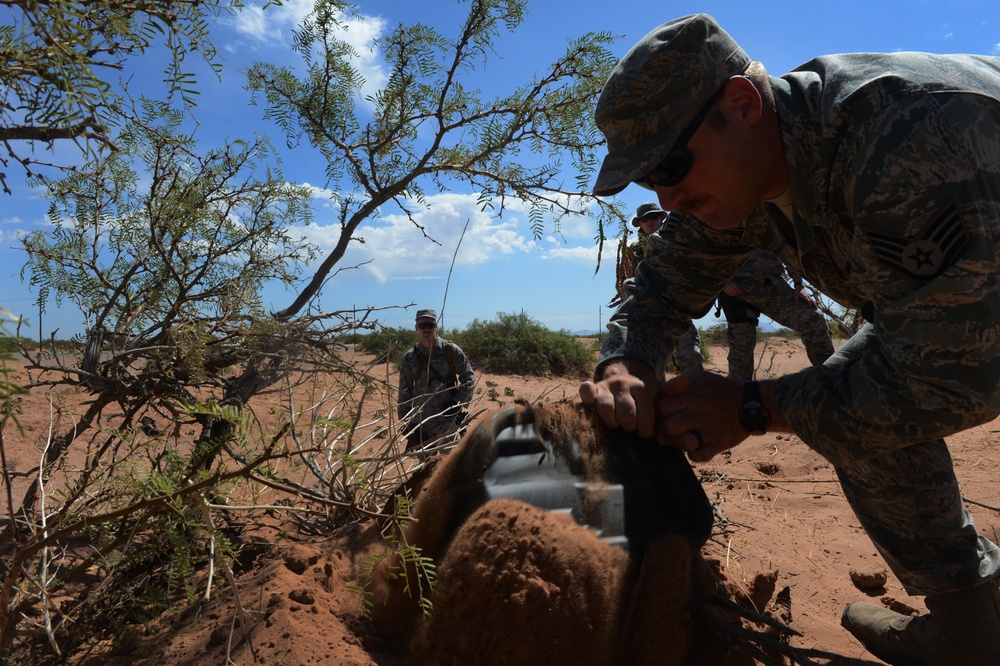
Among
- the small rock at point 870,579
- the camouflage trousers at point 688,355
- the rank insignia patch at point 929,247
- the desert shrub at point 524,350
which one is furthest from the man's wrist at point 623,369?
the desert shrub at point 524,350

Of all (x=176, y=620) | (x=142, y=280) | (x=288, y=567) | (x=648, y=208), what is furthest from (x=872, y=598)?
(x=648, y=208)

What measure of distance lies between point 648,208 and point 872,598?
4174mm

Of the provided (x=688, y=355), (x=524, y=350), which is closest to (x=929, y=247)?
(x=688, y=355)

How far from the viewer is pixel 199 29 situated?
159 cm

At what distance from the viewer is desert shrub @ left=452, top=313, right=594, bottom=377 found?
15211 mm

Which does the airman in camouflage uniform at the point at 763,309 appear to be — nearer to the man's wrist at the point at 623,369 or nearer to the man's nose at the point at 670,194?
the man's wrist at the point at 623,369

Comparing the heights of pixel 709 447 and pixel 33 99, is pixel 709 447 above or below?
below

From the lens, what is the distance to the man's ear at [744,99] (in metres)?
1.63

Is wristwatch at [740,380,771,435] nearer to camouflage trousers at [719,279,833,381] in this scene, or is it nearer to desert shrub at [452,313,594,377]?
camouflage trousers at [719,279,833,381]

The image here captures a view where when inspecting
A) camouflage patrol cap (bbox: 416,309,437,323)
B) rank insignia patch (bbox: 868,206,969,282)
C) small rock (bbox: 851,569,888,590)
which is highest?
camouflage patrol cap (bbox: 416,309,437,323)

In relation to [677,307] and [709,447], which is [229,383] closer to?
[677,307]

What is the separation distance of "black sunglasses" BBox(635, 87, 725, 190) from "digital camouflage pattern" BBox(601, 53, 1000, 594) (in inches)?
9.0

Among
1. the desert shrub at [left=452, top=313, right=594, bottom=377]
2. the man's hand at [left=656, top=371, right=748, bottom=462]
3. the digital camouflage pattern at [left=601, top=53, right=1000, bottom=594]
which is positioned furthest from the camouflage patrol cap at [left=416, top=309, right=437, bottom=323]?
the desert shrub at [left=452, top=313, right=594, bottom=377]

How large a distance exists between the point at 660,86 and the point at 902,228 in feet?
2.23
